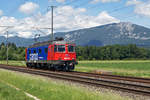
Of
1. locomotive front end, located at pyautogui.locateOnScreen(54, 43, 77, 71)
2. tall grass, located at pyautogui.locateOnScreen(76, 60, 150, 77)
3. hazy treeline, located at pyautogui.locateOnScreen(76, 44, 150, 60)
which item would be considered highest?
hazy treeline, located at pyautogui.locateOnScreen(76, 44, 150, 60)

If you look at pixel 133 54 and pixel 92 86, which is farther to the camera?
pixel 133 54

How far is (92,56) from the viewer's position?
159750 mm

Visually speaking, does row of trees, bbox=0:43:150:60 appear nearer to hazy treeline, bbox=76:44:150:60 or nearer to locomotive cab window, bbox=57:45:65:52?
hazy treeline, bbox=76:44:150:60

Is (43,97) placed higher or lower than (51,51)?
lower

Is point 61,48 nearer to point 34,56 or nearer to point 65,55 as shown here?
point 65,55

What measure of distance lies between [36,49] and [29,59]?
4.68m

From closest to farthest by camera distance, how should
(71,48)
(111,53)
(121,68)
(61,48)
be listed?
(61,48)
(71,48)
(121,68)
(111,53)

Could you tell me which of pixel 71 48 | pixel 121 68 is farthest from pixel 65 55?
pixel 121 68

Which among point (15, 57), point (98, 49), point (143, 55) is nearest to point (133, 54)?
point (143, 55)

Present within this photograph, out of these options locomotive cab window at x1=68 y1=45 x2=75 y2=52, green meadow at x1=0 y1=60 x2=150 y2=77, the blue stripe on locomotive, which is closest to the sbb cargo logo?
the blue stripe on locomotive

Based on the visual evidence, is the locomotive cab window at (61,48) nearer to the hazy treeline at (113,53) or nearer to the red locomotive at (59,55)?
the red locomotive at (59,55)

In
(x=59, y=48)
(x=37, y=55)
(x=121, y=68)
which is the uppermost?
(x=59, y=48)

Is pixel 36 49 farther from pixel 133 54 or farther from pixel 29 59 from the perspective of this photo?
pixel 133 54

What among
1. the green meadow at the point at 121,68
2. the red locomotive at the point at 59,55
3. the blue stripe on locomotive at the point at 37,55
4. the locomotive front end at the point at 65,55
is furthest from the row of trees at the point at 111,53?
the locomotive front end at the point at 65,55
